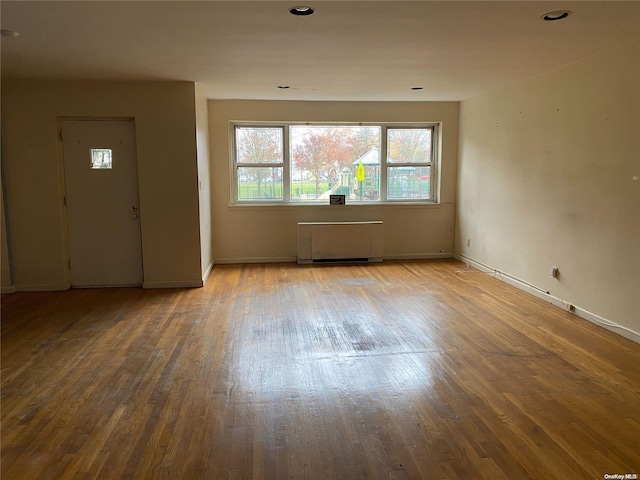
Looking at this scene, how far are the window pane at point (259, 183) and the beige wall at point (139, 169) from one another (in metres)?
1.61

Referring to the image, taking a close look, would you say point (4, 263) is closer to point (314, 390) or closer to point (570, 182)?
point (314, 390)

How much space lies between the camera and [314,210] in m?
6.95

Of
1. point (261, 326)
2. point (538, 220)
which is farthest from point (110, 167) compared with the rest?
point (538, 220)

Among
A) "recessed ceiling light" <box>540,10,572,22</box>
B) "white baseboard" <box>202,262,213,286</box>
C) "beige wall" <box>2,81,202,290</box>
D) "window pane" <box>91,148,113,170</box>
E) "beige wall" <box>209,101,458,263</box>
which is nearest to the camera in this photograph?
"recessed ceiling light" <box>540,10,572,22</box>

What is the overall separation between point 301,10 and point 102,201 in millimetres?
3672

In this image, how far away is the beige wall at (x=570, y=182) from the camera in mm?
3688

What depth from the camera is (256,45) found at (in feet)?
11.7

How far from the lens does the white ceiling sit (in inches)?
109

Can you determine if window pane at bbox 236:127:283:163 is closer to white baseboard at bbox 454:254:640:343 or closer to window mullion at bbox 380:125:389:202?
window mullion at bbox 380:125:389:202

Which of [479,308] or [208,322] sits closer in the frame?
[208,322]

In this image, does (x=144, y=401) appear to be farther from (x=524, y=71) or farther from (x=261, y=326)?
(x=524, y=71)

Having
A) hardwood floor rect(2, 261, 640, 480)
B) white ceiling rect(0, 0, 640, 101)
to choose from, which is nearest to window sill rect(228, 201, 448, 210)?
white ceiling rect(0, 0, 640, 101)

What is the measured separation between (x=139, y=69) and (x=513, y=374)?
4.30 m

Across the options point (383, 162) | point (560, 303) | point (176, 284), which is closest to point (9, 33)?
point (176, 284)
